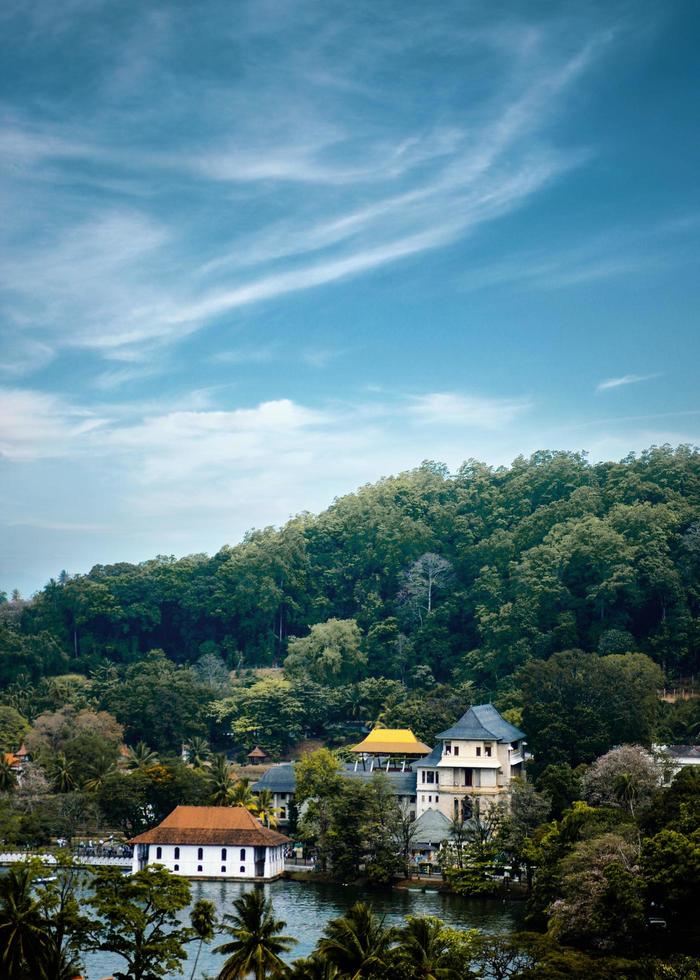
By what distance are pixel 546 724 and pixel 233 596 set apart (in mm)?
48604

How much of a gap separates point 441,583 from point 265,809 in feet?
128

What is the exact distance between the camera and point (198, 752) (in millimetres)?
74375

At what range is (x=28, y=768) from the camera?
6359 centimetres

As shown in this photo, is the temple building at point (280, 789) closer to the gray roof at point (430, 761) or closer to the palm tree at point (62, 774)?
the gray roof at point (430, 761)

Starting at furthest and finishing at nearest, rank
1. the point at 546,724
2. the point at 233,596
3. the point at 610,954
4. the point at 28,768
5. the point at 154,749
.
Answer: the point at 233,596 → the point at 154,749 → the point at 28,768 → the point at 546,724 → the point at 610,954

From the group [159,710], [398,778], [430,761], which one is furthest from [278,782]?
[159,710]

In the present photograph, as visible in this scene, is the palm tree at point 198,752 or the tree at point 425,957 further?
the palm tree at point 198,752

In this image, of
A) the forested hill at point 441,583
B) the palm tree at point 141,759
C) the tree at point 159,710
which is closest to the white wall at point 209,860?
the palm tree at point 141,759

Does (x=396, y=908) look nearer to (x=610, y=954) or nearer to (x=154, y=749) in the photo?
(x=610, y=954)

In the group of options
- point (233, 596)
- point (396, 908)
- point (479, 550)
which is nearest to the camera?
point (396, 908)

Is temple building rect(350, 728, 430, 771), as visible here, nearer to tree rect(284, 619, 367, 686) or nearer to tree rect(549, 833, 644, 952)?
tree rect(284, 619, 367, 686)

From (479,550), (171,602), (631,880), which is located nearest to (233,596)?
(171,602)

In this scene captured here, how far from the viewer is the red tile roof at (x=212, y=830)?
2116 inches

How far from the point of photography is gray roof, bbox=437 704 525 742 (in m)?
58.6
